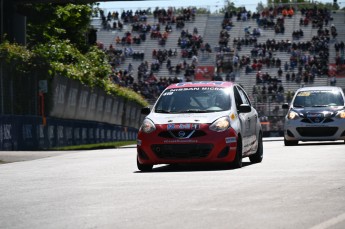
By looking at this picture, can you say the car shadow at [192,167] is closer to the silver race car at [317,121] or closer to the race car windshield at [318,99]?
the silver race car at [317,121]

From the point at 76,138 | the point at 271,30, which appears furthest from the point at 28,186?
the point at 271,30

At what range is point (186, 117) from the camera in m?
16.5

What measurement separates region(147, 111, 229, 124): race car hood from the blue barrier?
1173cm

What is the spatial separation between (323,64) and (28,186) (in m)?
56.2

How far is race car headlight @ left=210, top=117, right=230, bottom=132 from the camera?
53.2ft

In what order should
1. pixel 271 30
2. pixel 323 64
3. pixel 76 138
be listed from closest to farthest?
1. pixel 76 138
2. pixel 323 64
3. pixel 271 30

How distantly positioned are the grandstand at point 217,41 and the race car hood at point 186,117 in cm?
5005

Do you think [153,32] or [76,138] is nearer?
[76,138]

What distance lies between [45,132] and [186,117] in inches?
591

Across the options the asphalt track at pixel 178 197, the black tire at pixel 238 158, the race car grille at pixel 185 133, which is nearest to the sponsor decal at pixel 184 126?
the race car grille at pixel 185 133

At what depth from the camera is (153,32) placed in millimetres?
77250

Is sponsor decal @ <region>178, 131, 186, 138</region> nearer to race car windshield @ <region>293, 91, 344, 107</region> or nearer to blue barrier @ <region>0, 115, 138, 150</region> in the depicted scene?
race car windshield @ <region>293, 91, 344, 107</region>

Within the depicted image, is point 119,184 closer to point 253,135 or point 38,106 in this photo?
point 253,135

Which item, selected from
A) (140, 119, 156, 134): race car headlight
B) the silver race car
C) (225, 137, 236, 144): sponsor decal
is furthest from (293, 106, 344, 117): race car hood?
(140, 119, 156, 134): race car headlight
